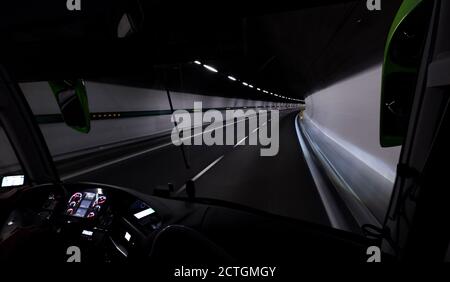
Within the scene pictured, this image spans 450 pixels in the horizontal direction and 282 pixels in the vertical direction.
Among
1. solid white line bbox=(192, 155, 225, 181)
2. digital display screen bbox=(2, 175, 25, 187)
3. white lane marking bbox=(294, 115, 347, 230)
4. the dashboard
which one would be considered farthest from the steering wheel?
solid white line bbox=(192, 155, 225, 181)

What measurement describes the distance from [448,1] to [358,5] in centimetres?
414

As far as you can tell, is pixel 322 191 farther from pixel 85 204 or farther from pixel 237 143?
pixel 237 143

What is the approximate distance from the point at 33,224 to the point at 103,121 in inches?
472

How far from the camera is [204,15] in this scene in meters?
3.19

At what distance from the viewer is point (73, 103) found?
15.6 ft

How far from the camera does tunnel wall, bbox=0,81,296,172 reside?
10.0m

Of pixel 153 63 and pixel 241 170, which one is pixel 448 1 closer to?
pixel 153 63

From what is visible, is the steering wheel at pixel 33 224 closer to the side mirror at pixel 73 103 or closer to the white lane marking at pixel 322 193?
the side mirror at pixel 73 103

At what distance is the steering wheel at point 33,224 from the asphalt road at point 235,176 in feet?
12.3

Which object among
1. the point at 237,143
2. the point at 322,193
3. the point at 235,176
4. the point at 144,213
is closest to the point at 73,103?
the point at 144,213

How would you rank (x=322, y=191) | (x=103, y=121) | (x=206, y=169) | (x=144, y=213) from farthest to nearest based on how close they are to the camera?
1. (x=103, y=121)
2. (x=206, y=169)
3. (x=322, y=191)
4. (x=144, y=213)

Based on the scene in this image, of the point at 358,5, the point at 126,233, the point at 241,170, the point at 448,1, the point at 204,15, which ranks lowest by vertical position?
the point at 241,170

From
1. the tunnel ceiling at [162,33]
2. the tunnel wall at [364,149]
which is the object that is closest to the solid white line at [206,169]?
the tunnel ceiling at [162,33]
